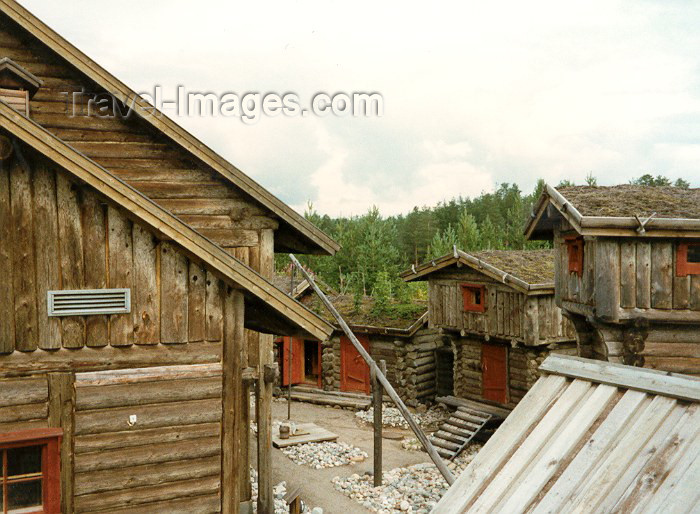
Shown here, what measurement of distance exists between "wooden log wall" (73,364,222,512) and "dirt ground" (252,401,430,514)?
7.11 meters

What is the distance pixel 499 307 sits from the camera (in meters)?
21.3

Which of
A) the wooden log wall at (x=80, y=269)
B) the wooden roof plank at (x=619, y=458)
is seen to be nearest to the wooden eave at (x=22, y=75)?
the wooden log wall at (x=80, y=269)

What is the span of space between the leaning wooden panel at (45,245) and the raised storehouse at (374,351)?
17.1 meters

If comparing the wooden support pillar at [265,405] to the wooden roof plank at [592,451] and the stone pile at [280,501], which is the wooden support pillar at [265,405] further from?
the wooden roof plank at [592,451]

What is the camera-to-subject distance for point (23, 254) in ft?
21.1

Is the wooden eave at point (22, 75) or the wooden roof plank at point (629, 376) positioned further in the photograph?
the wooden eave at point (22, 75)

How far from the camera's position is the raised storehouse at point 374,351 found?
2433 cm

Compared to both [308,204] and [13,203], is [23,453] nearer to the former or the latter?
[13,203]

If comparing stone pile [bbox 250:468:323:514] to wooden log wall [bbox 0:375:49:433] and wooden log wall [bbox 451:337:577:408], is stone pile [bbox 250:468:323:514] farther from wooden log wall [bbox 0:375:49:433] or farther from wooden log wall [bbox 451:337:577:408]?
wooden log wall [bbox 451:337:577:408]

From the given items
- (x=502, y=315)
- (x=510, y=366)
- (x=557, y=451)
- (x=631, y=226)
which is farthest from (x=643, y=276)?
(x=557, y=451)

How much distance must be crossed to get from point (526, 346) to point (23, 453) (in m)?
17.2

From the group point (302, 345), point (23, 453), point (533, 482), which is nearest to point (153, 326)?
point (23, 453)

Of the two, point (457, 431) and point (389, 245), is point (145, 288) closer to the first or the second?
point (457, 431)

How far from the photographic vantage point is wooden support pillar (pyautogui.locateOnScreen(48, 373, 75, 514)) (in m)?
6.56
